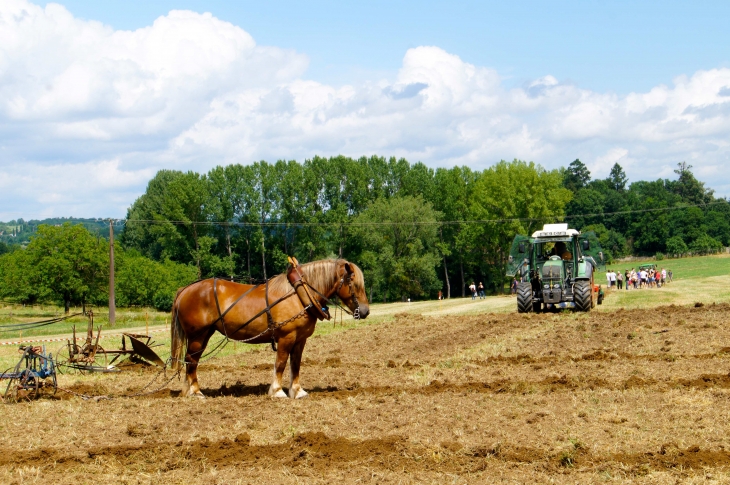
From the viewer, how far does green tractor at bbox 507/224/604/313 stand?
2777 cm

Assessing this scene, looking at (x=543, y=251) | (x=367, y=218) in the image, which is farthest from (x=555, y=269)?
(x=367, y=218)

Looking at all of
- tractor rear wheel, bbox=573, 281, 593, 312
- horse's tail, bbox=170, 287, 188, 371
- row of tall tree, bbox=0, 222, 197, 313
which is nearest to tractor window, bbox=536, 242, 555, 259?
tractor rear wheel, bbox=573, 281, 593, 312

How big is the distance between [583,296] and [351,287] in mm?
17316

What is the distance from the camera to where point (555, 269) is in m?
27.8

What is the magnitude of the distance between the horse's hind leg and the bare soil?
0.33 meters

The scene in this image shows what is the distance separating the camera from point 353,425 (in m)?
9.93

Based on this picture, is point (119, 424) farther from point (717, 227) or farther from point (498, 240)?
point (717, 227)

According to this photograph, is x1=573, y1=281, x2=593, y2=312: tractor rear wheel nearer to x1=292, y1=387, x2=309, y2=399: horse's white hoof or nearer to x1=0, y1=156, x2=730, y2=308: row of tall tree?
x1=292, y1=387, x2=309, y2=399: horse's white hoof

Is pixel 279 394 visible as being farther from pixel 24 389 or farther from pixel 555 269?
pixel 555 269

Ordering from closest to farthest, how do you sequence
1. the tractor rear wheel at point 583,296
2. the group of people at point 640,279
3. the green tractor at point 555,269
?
the tractor rear wheel at point 583,296
the green tractor at point 555,269
the group of people at point 640,279

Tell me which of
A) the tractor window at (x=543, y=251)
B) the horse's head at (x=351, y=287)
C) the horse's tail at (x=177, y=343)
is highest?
the tractor window at (x=543, y=251)

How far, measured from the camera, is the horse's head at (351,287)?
1216cm

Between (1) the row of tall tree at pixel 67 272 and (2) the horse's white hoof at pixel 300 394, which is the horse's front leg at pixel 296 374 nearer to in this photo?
(2) the horse's white hoof at pixel 300 394

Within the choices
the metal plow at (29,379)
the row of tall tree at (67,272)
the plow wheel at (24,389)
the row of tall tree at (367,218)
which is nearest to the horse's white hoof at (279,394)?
the metal plow at (29,379)
